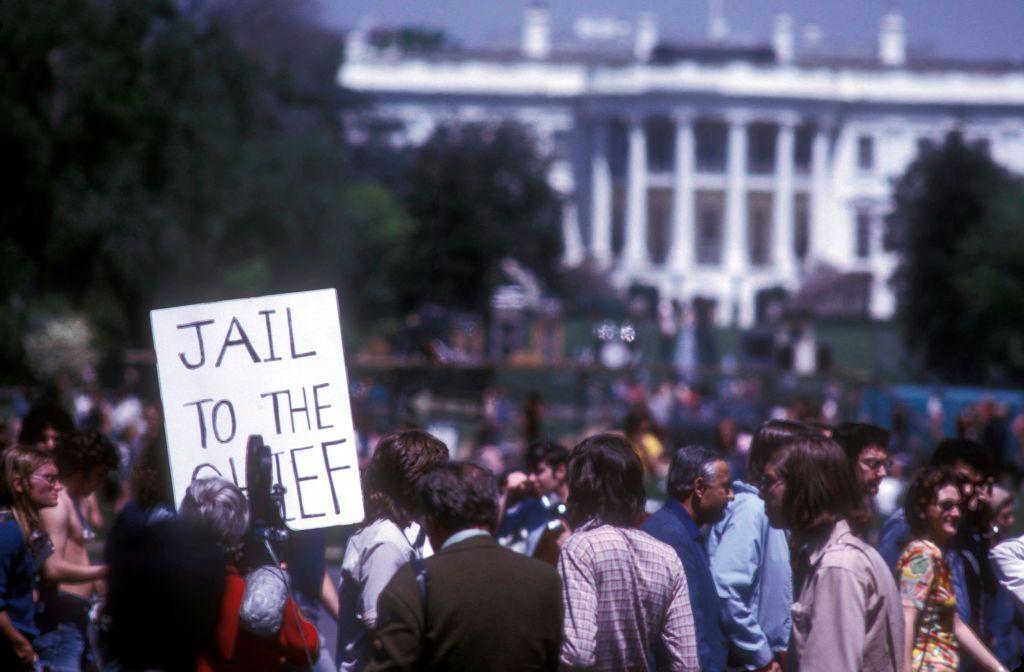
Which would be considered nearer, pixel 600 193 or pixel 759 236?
pixel 600 193

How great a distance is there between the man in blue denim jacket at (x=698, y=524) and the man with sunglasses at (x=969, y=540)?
0.86 metres

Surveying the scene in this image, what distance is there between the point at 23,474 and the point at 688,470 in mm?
2602

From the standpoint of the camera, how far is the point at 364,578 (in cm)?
588

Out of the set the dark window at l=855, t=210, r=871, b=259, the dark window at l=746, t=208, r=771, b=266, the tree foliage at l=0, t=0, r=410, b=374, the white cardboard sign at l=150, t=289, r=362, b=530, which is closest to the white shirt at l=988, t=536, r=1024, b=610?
the white cardboard sign at l=150, t=289, r=362, b=530

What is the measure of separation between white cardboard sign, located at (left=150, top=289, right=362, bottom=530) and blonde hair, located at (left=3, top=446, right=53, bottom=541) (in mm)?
713

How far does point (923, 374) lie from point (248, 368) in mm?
42827

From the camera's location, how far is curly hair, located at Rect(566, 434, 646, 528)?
577 cm

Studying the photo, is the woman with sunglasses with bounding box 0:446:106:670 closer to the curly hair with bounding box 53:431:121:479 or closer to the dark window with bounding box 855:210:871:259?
the curly hair with bounding box 53:431:121:479

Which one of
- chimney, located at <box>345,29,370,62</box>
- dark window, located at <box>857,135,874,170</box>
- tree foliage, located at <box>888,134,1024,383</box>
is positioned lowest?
tree foliage, located at <box>888,134,1024,383</box>

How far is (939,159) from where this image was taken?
58312 mm

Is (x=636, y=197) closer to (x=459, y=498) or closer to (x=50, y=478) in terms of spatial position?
(x=50, y=478)

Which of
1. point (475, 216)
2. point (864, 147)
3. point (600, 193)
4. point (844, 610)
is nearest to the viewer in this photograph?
point (844, 610)

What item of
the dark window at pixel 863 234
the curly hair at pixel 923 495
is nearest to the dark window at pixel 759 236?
the dark window at pixel 863 234

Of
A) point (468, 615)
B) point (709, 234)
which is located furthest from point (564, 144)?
point (468, 615)
